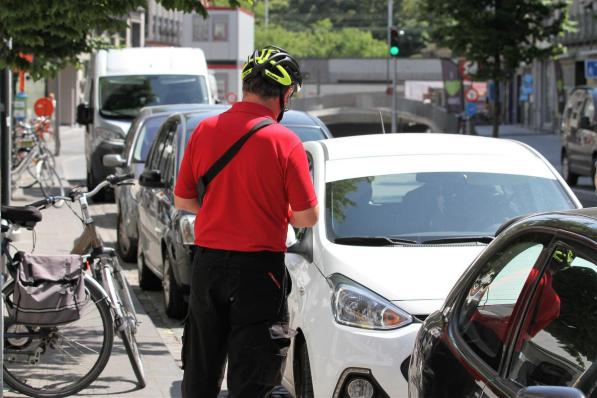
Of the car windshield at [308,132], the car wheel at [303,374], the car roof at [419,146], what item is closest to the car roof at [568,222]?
the car wheel at [303,374]

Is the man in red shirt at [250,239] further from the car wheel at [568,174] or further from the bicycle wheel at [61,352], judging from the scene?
the car wheel at [568,174]

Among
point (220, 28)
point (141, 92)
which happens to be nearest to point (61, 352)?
point (141, 92)

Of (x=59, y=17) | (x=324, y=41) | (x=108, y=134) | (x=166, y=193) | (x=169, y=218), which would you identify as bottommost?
(x=108, y=134)

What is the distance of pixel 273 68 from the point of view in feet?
16.4

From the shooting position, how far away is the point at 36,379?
704 centimetres

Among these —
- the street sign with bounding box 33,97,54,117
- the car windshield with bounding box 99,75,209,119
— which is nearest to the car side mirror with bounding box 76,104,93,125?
the car windshield with bounding box 99,75,209,119

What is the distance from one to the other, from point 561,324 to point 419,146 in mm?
4064

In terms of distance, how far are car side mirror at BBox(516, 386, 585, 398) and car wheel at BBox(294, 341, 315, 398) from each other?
Result: 3011mm

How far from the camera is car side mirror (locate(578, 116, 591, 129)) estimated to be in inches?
973

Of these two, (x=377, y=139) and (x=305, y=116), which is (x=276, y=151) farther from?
(x=305, y=116)

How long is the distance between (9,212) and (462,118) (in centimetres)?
4595

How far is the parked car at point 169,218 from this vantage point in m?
9.85

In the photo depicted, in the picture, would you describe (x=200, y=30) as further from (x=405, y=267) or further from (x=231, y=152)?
(x=231, y=152)

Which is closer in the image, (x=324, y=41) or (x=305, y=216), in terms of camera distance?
(x=305, y=216)
